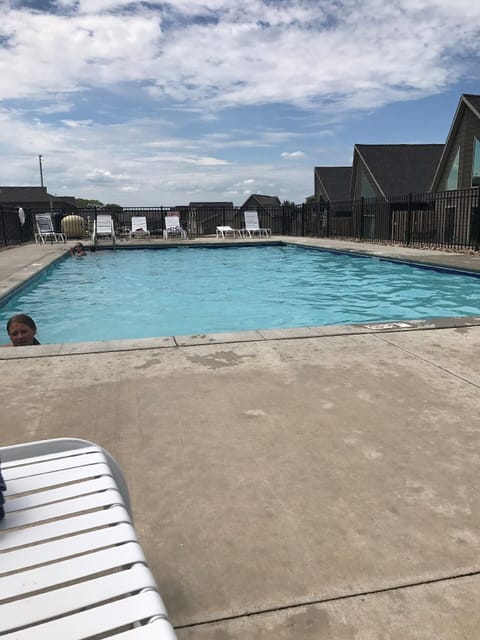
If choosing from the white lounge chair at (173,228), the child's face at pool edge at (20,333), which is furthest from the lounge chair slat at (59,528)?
the white lounge chair at (173,228)

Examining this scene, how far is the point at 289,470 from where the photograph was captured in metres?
2.29

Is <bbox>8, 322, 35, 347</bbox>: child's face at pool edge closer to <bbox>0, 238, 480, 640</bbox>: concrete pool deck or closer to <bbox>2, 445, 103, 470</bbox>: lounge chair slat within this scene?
<bbox>0, 238, 480, 640</bbox>: concrete pool deck

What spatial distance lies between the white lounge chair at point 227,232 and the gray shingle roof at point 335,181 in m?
12.6

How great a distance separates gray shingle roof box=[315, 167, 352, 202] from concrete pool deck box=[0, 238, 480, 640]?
109ft

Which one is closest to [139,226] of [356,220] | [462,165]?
[356,220]

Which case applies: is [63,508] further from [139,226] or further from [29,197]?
[29,197]

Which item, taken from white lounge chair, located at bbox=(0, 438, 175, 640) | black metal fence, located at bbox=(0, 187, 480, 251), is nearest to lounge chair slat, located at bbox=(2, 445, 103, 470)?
white lounge chair, located at bbox=(0, 438, 175, 640)

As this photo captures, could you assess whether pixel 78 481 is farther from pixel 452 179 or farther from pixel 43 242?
pixel 452 179

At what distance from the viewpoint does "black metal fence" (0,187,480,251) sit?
59.1ft

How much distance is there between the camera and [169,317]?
9000 mm

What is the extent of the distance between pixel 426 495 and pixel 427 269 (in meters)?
9.96

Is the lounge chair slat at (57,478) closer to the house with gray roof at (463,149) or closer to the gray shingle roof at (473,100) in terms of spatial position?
the house with gray roof at (463,149)

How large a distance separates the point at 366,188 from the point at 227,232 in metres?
9.87

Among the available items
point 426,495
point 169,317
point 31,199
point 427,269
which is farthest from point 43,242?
point 31,199
